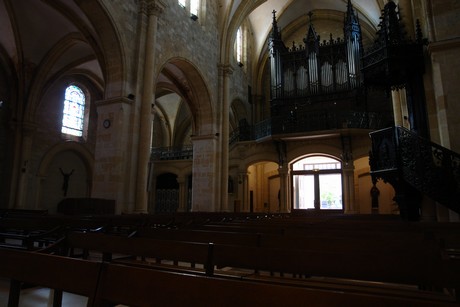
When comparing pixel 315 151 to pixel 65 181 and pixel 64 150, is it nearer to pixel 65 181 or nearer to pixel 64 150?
pixel 64 150

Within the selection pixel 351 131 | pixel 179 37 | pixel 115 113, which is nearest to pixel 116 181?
pixel 115 113

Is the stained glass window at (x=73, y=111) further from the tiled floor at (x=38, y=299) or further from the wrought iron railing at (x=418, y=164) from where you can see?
the tiled floor at (x=38, y=299)

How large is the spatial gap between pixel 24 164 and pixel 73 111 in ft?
15.8

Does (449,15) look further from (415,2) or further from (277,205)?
(277,205)

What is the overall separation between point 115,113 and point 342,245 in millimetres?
9101

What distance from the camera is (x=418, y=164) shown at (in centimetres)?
720

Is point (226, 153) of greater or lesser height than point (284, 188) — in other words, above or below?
above

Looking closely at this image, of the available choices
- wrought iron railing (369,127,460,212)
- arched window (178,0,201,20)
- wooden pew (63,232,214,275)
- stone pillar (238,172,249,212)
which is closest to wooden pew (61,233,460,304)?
wooden pew (63,232,214,275)

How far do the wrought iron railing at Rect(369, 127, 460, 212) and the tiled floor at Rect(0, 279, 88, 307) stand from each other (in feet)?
21.8

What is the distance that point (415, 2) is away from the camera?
8984mm

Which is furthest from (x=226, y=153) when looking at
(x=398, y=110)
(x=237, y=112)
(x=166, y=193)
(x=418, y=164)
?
(x=418, y=164)

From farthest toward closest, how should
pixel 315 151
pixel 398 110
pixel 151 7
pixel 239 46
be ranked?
1. pixel 239 46
2. pixel 315 151
3. pixel 398 110
4. pixel 151 7

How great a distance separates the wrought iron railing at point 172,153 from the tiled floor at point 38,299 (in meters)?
17.4

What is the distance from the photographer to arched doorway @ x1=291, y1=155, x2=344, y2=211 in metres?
19.6
